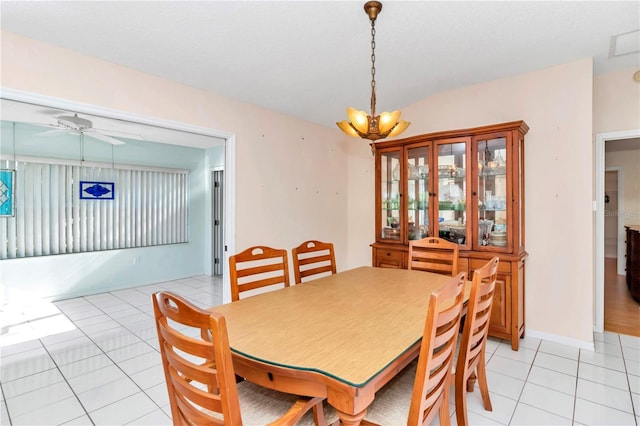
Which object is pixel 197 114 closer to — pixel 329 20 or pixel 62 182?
pixel 329 20

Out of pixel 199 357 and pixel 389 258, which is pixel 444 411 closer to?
pixel 199 357

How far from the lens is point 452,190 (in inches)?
128

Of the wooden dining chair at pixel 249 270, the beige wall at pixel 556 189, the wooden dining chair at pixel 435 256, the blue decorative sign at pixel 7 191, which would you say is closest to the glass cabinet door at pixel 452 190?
the wooden dining chair at pixel 435 256

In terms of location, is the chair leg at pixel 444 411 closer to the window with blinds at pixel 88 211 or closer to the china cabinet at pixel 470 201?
the china cabinet at pixel 470 201

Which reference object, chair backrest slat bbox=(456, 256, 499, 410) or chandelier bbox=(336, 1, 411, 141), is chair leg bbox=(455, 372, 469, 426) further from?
chandelier bbox=(336, 1, 411, 141)

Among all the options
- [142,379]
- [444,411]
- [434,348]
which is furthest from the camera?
[142,379]

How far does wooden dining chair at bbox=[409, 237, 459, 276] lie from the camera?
104 inches

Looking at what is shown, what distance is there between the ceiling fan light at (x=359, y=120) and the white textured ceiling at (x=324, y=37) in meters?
0.64

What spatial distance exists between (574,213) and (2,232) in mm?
6628

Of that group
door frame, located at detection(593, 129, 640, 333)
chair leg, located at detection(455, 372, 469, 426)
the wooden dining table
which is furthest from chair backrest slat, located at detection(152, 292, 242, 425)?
door frame, located at detection(593, 129, 640, 333)

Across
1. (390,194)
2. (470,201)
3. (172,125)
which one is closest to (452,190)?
(470,201)

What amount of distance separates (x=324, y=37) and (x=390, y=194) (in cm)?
191

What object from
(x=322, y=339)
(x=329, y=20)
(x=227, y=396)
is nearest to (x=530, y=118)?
(x=329, y=20)

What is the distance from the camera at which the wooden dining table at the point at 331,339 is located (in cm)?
109
